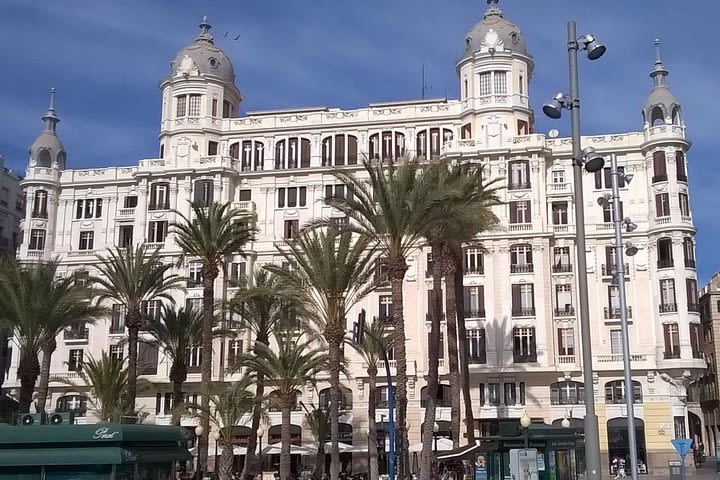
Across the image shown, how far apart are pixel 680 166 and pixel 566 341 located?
14.5m

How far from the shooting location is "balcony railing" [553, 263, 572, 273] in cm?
6044

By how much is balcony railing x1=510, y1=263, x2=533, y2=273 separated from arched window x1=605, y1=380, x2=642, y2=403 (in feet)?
29.7

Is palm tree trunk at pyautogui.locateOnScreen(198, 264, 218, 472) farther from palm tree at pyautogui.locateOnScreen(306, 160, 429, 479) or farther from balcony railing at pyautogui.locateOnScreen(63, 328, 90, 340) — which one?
balcony railing at pyautogui.locateOnScreen(63, 328, 90, 340)

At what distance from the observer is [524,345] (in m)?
58.4

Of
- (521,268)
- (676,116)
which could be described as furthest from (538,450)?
(676,116)

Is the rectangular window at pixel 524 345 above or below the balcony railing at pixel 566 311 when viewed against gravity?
below

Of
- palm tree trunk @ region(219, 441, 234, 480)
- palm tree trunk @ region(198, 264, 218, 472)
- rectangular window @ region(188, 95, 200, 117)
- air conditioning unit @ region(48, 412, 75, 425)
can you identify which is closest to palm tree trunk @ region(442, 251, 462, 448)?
palm tree trunk @ region(219, 441, 234, 480)

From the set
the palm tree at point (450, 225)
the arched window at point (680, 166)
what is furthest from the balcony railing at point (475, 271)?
the palm tree at point (450, 225)

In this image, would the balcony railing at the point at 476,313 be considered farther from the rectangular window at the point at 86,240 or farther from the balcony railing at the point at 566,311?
the rectangular window at the point at 86,240

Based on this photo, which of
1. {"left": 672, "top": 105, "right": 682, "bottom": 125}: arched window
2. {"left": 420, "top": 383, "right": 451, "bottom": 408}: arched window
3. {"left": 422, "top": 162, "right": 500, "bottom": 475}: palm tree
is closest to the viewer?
{"left": 422, "top": 162, "right": 500, "bottom": 475}: palm tree

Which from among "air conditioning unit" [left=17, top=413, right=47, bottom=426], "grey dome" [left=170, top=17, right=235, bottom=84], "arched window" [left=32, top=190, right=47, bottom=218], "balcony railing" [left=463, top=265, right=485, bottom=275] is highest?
"grey dome" [left=170, top=17, right=235, bottom=84]

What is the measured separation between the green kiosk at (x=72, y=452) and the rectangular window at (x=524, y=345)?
39.9 m

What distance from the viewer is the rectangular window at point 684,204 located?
59.9 m

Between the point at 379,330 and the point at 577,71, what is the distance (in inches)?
1349
